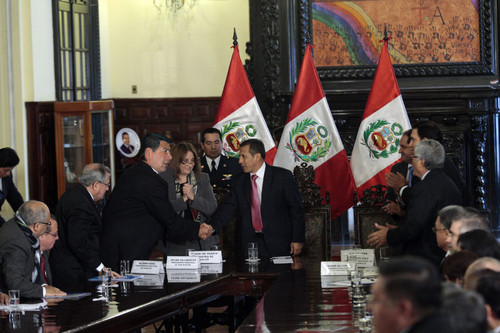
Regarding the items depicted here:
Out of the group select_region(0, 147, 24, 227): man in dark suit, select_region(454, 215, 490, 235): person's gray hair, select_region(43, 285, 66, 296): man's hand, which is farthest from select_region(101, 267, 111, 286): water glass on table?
select_region(0, 147, 24, 227): man in dark suit

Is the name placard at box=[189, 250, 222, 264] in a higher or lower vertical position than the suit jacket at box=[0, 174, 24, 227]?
lower

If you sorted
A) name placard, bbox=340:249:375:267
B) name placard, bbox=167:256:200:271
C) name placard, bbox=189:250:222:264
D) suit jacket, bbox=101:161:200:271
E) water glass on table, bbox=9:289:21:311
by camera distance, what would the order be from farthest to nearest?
name placard, bbox=189:250:222:264
suit jacket, bbox=101:161:200:271
name placard, bbox=167:256:200:271
name placard, bbox=340:249:375:267
water glass on table, bbox=9:289:21:311

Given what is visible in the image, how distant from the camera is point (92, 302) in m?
4.61

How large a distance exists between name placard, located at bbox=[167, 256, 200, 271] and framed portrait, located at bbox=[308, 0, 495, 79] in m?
5.01

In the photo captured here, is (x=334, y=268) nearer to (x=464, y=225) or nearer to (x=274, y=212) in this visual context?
(x=274, y=212)

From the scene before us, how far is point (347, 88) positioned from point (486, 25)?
179cm

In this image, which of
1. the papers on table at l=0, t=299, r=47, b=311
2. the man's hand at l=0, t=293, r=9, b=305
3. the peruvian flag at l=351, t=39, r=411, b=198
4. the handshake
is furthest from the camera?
the peruvian flag at l=351, t=39, r=411, b=198

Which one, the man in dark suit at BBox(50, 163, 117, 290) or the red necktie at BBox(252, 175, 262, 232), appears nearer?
the man in dark suit at BBox(50, 163, 117, 290)

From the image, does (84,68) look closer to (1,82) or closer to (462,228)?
(1,82)

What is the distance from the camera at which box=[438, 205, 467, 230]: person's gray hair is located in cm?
441

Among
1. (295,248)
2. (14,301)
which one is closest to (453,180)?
(295,248)

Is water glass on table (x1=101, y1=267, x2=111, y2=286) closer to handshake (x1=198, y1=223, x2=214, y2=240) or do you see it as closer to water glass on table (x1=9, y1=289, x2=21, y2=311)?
water glass on table (x1=9, y1=289, x2=21, y2=311)

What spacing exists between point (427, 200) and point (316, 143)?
3.02m

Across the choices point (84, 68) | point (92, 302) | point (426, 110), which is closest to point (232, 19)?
point (84, 68)
